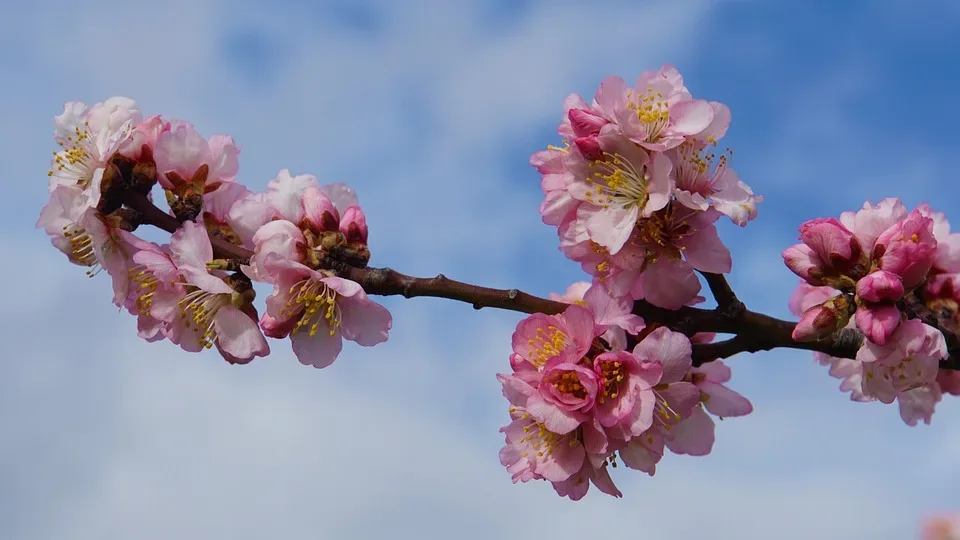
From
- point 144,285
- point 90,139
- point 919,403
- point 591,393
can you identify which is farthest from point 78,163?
point 919,403

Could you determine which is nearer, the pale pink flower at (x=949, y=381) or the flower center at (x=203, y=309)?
the flower center at (x=203, y=309)

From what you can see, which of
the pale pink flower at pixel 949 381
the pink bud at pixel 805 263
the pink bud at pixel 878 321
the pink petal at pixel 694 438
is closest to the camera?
the pink bud at pixel 878 321

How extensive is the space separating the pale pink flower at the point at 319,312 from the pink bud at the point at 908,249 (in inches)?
58.3

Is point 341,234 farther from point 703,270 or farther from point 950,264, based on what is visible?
point 950,264

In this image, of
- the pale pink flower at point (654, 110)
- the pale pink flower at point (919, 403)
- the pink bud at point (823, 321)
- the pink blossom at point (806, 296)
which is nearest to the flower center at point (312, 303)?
the pale pink flower at point (654, 110)

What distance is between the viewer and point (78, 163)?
2848 mm

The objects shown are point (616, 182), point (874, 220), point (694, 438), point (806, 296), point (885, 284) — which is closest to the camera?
point (885, 284)

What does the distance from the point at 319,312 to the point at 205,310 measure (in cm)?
35

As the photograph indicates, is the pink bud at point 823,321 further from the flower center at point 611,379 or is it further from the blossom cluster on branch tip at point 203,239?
the blossom cluster on branch tip at point 203,239

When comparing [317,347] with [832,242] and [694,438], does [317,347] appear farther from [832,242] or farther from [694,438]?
[832,242]

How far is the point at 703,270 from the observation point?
254cm

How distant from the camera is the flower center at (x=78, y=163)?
282 cm

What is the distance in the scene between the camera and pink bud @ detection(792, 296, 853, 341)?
8.17 feet

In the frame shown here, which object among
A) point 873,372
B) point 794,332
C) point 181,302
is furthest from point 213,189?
point 873,372
